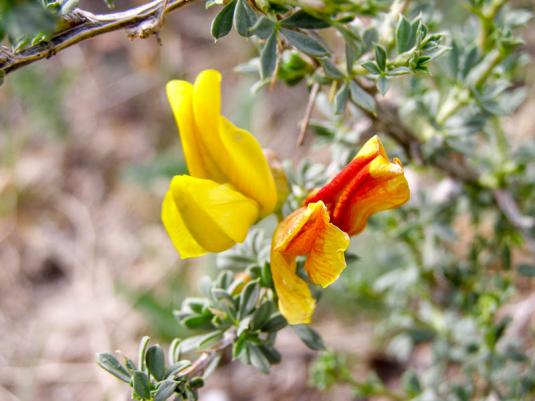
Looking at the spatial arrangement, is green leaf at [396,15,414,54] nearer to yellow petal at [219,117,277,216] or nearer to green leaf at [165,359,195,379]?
yellow petal at [219,117,277,216]

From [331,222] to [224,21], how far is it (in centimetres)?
38

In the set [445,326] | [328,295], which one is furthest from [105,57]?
[445,326]

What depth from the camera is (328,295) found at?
2.71 metres

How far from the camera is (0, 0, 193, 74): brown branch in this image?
0.91m

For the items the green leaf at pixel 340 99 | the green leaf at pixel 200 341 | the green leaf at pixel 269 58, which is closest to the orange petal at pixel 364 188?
the green leaf at pixel 340 99

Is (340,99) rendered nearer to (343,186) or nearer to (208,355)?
(343,186)

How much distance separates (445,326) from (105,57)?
3366 millimetres

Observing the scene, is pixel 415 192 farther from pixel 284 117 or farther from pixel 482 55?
pixel 284 117

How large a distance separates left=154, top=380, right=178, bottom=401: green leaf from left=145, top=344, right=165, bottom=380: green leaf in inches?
2.3

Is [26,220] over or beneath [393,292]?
beneath

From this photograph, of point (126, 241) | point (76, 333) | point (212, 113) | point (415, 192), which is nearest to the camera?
point (212, 113)

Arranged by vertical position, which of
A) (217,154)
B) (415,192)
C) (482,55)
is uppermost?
(217,154)

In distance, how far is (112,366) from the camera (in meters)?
1.01

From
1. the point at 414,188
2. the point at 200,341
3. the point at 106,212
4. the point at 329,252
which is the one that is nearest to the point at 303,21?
the point at 329,252
